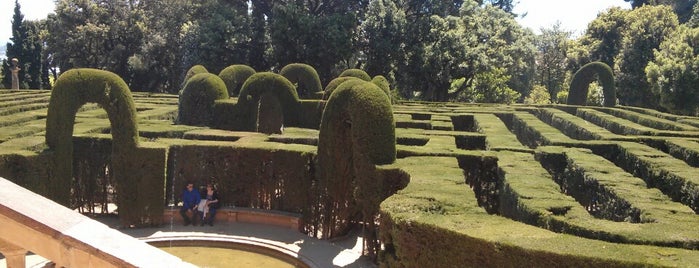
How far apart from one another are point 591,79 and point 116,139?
28428mm

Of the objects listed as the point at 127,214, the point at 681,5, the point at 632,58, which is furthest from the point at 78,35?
the point at 681,5

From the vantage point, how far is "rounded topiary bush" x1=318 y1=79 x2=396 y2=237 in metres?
11.7

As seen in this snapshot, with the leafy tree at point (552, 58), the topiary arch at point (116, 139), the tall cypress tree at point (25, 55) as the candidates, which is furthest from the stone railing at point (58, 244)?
the leafy tree at point (552, 58)

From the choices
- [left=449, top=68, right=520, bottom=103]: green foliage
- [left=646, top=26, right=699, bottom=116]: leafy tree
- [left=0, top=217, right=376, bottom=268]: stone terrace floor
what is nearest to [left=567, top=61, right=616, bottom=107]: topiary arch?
[left=646, top=26, right=699, bottom=116]: leafy tree

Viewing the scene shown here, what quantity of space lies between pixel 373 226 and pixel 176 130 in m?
9.30

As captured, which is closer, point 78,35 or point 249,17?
point 249,17

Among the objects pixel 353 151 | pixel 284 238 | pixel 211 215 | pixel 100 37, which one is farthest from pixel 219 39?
pixel 353 151

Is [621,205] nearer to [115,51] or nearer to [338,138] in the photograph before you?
[338,138]

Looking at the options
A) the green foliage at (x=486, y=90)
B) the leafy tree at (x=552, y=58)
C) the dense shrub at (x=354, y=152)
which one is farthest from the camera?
the leafy tree at (x=552, y=58)

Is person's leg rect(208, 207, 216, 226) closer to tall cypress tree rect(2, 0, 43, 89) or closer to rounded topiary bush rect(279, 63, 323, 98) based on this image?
rounded topiary bush rect(279, 63, 323, 98)

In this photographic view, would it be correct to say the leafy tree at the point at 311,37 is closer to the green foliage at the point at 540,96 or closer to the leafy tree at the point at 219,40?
the leafy tree at the point at 219,40

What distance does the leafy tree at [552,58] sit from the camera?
199 feet

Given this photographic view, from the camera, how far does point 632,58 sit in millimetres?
39875

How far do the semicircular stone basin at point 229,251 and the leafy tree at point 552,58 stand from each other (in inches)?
2055
